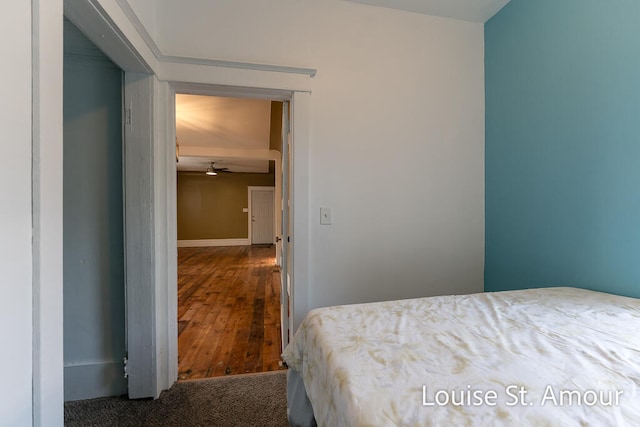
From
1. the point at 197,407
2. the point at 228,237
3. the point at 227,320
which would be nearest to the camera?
the point at 197,407

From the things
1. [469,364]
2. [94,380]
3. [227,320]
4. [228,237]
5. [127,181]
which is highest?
→ [127,181]

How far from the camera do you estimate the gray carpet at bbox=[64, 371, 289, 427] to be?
142cm

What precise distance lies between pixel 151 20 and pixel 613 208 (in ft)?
8.64

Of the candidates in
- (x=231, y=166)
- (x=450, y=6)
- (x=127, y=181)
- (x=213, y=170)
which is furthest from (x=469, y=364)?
(x=213, y=170)

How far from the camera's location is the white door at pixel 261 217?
351 inches

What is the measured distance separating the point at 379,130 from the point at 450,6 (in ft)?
3.28

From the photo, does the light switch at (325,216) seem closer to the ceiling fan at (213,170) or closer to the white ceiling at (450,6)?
the white ceiling at (450,6)

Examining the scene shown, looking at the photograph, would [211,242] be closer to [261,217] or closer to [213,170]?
[261,217]

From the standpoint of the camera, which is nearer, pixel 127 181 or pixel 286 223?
pixel 127 181

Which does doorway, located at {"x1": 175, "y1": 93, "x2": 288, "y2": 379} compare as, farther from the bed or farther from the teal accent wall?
the teal accent wall

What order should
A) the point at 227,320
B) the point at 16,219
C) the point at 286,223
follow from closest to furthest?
the point at 16,219 → the point at 286,223 → the point at 227,320

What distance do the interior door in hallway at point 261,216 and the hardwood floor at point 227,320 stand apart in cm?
331

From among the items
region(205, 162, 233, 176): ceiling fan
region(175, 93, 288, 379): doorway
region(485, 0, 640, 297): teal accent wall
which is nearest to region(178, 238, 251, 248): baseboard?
region(175, 93, 288, 379): doorway

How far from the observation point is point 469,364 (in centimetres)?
71
